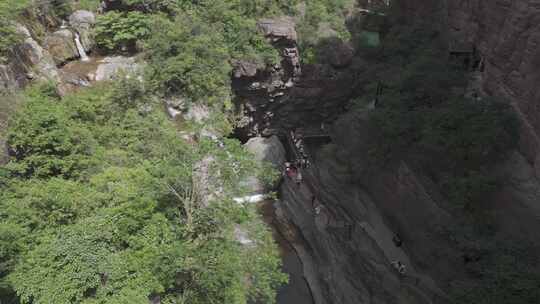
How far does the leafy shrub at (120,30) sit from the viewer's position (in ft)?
69.0

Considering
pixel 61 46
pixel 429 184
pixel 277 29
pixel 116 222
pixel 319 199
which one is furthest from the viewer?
pixel 277 29

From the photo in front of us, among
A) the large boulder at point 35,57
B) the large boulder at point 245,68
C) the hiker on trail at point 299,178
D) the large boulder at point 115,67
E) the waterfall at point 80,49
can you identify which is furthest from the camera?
the hiker on trail at point 299,178

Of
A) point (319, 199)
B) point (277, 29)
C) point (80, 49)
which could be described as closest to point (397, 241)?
point (319, 199)

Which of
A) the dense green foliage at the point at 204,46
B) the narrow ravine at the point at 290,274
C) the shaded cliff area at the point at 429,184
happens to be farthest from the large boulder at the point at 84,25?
the narrow ravine at the point at 290,274

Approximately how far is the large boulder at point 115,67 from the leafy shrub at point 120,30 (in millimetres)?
1001

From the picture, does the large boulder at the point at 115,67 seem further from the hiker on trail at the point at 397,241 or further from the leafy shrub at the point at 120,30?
the hiker on trail at the point at 397,241

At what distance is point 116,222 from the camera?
1078cm

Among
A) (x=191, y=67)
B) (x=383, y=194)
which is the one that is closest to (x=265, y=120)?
(x=191, y=67)

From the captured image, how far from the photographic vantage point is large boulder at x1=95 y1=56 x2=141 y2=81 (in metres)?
18.5

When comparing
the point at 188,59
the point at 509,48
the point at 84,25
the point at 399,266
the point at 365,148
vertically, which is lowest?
the point at 399,266

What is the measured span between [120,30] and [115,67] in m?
2.89

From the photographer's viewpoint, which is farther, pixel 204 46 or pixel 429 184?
pixel 204 46

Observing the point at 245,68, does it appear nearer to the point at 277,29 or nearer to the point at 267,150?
the point at 277,29

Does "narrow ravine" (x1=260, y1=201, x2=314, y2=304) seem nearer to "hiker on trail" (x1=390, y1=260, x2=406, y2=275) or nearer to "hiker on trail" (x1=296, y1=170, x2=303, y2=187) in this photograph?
"hiker on trail" (x1=296, y1=170, x2=303, y2=187)
